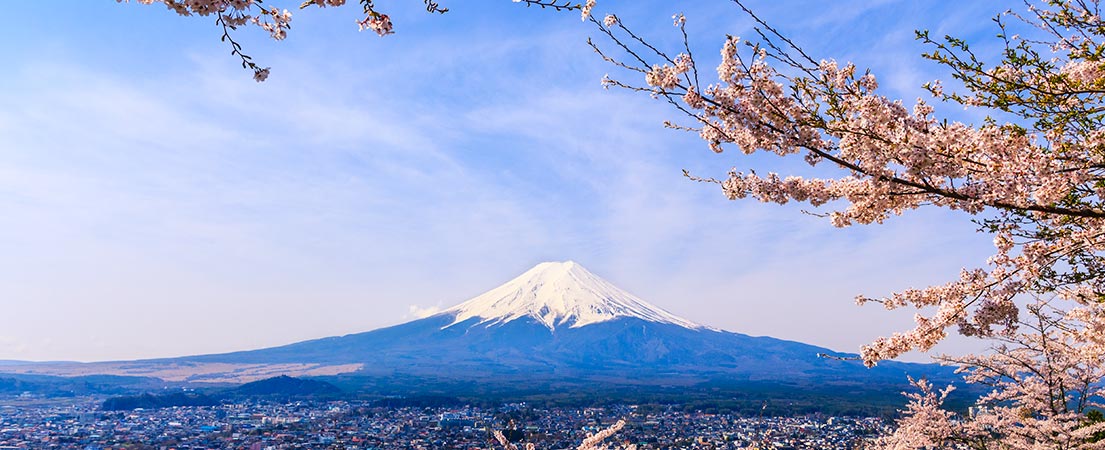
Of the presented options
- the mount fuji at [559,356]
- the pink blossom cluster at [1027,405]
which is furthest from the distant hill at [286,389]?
the pink blossom cluster at [1027,405]

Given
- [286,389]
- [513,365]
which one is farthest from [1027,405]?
[513,365]

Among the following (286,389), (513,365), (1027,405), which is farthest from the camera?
(513,365)

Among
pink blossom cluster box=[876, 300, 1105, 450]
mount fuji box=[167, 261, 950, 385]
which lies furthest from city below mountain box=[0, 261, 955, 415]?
pink blossom cluster box=[876, 300, 1105, 450]

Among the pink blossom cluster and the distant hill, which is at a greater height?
the pink blossom cluster

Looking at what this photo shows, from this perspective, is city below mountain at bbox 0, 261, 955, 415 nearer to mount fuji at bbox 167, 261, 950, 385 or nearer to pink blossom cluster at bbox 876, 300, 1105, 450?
mount fuji at bbox 167, 261, 950, 385

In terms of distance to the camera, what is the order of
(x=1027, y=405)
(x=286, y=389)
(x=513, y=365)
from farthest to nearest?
1. (x=513, y=365)
2. (x=286, y=389)
3. (x=1027, y=405)

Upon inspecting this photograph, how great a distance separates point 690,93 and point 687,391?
8685 centimetres

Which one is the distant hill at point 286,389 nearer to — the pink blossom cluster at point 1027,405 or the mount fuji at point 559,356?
the mount fuji at point 559,356

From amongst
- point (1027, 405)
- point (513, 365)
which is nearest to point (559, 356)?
point (513, 365)

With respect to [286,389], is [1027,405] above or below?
above

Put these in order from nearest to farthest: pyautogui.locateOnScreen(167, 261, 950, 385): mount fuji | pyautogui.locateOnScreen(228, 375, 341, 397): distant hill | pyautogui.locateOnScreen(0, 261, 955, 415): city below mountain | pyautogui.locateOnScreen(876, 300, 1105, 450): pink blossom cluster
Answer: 1. pyautogui.locateOnScreen(876, 300, 1105, 450): pink blossom cluster
2. pyautogui.locateOnScreen(228, 375, 341, 397): distant hill
3. pyautogui.locateOnScreen(0, 261, 955, 415): city below mountain
4. pyautogui.locateOnScreen(167, 261, 950, 385): mount fuji

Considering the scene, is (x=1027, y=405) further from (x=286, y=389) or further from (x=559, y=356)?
(x=559, y=356)

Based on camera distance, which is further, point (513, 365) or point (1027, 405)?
point (513, 365)

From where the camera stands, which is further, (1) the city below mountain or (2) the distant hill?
(1) the city below mountain
